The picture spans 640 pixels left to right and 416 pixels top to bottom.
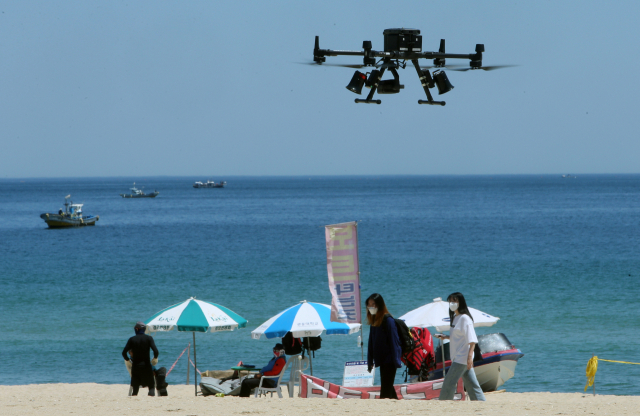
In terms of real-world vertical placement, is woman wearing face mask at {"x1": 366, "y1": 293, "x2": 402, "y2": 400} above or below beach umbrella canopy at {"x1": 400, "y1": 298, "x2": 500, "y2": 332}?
above

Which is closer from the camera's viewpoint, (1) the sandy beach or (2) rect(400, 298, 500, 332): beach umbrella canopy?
(1) the sandy beach

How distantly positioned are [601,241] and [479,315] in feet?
191

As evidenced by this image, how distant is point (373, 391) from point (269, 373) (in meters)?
2.42

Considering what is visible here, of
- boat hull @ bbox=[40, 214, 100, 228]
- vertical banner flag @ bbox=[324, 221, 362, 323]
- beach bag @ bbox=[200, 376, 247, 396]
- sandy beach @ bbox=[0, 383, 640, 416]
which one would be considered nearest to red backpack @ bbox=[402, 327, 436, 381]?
vertical banner flag @ bbox=[324, 221, 362, 323]

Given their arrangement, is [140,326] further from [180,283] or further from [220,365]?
[180,283]

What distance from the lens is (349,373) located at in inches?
472

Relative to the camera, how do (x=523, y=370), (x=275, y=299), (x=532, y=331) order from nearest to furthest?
1. (x=523, y=370)
2. (x=532, y=331)
3. (x=275, y=299)

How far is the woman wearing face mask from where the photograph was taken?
947cm

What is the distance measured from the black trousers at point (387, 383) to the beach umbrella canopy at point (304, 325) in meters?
2.17

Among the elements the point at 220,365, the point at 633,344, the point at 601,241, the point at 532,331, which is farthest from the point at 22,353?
the point at 601,241

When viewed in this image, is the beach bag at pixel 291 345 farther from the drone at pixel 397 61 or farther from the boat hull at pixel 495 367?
the drone at pixel 397 61

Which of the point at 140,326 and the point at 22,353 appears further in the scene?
the point at 22,353

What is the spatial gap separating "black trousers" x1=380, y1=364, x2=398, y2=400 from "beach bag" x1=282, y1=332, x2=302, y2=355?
9.47 feet

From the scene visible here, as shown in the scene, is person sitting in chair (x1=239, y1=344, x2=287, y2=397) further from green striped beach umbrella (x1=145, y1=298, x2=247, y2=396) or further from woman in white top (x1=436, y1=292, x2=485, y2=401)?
woman in white top (x1=436, y1=292, x2=485, y2=401)
